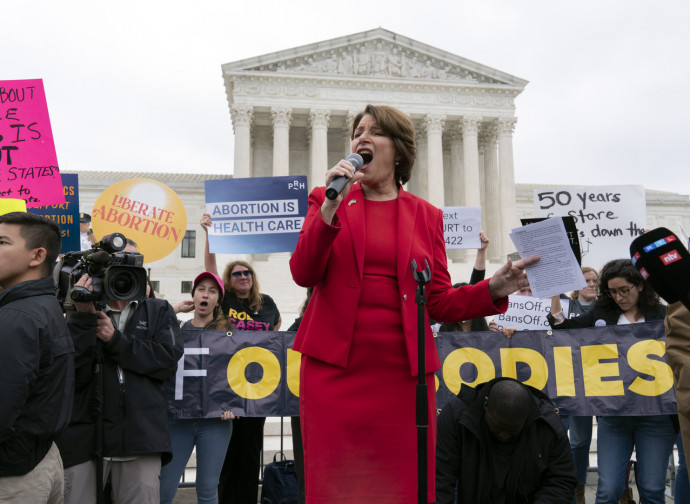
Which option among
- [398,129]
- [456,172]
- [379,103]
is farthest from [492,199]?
[398,129]

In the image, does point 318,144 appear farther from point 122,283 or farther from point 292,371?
point 122,283

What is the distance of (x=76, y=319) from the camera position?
3.62m

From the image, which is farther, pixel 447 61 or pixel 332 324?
pixel 447 61

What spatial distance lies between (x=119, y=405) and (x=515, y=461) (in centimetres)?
281

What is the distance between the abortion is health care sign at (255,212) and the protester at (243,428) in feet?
6.66

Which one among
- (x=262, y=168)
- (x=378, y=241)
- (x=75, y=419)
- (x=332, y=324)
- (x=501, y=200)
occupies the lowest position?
(x=75, y=419)

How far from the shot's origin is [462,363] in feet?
18.7

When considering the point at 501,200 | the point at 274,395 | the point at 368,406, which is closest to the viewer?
the point at 368,406

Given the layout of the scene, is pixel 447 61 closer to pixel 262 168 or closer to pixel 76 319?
pixel 262 168

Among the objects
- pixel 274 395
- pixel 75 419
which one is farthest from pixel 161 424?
pixel 274 395

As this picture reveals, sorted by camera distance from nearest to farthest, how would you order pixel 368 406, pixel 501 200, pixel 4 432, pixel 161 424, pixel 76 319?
1. pixel 368 406
2. pixel 4 432
3. pixel 76 319
4. pixel 161 424
5. pixel 501 200

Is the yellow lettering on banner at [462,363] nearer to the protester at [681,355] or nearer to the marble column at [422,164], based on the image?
the protester at [681,355]

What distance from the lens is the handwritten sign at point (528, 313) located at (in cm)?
796

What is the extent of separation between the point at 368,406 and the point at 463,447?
226cm
